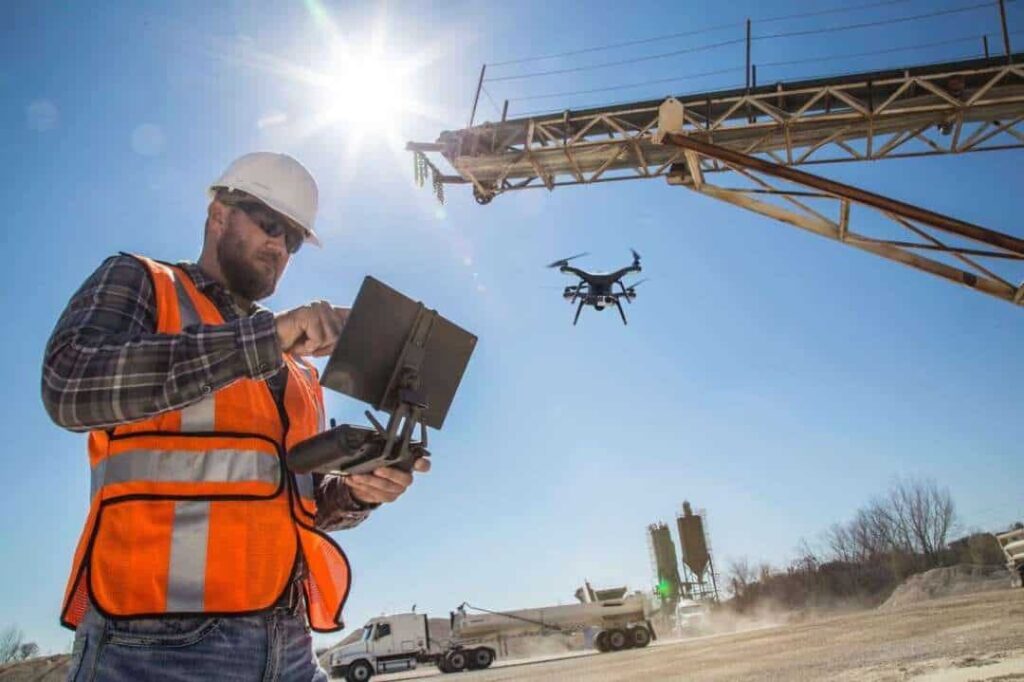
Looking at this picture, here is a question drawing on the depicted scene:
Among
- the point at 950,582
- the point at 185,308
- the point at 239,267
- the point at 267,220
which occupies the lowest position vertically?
the point at 950,582

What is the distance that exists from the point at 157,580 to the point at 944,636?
446 inches

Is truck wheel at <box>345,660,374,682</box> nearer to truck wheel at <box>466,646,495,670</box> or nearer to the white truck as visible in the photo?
the white truck

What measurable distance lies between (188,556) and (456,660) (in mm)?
24206

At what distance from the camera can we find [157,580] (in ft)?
4.57

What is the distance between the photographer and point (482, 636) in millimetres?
23109

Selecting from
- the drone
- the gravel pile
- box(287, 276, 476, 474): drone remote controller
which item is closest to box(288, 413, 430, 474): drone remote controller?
box(287, 276, 476, 474): drone remote controller

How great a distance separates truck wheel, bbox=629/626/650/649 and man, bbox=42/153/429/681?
948 inches

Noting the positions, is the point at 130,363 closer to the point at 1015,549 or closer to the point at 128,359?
the point at 128,359

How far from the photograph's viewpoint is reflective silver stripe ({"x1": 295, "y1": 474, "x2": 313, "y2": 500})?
175 cm

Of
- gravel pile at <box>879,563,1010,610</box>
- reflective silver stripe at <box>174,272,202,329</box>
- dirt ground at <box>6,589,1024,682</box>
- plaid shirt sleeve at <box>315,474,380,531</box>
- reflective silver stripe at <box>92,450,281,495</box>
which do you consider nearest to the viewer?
reflective silver stripe at <box>92,450,281,495</box>

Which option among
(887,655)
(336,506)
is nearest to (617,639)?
(887,655)

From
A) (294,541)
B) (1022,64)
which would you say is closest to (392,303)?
(294,541)

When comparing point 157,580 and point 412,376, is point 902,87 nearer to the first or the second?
point 412,376

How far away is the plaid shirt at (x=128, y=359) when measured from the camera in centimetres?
140
